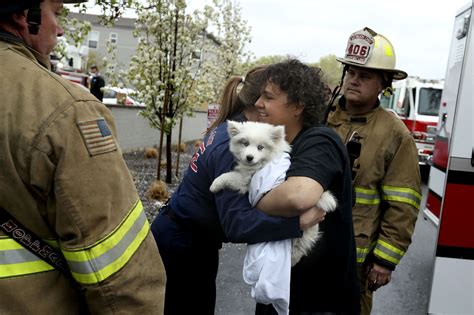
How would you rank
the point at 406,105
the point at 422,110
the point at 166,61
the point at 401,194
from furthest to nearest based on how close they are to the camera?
the point at 406,105, the point at 422,110, the point at 166,61, the point at 401,194

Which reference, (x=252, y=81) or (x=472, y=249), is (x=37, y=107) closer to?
(x=252, y=81)

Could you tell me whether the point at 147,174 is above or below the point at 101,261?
below

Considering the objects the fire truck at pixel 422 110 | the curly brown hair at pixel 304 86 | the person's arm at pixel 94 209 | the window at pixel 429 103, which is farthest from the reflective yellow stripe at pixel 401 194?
the window at pixel 429 103

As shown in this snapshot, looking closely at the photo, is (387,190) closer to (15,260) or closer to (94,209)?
(94,209)

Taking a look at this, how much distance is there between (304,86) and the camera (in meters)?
2.45

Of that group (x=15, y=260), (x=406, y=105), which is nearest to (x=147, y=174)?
(x=406, y=105)

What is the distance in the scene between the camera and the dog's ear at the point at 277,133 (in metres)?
2.39

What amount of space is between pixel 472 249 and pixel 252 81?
2.24 metres

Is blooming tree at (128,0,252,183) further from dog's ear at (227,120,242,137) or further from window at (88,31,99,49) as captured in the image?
window at (88,31,99,49)

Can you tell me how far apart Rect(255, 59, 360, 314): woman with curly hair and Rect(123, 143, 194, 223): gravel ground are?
19.1 ft

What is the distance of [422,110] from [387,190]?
15616 millimetres

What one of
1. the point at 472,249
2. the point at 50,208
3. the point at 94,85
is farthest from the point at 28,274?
the point at 94,85

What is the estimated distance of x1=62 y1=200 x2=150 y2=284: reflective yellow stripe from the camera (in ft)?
4.54

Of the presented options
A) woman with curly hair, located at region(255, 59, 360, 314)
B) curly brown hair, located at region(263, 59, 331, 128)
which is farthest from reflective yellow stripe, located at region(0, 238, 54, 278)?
curly brown hair, located at region(263, 59, 331, 128)
